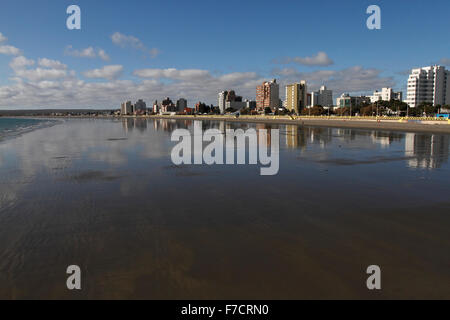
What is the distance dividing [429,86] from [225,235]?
664ft

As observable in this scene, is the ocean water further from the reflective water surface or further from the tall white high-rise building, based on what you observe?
the tall white high-rise building

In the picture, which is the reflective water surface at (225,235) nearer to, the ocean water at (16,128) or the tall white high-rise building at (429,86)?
the ocean water at (16,128)

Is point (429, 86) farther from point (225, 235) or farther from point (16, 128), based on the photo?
point (225, 235)

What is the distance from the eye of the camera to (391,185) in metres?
11.9

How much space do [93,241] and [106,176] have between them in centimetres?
746

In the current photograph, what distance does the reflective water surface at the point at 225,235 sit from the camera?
500cm

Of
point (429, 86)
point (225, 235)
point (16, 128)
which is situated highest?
point (429, 86)

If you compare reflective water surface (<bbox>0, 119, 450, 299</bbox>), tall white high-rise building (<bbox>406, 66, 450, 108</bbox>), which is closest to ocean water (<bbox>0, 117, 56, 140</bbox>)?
reflective water surface (<bbox>0, 119, 450, 299</bbox>)

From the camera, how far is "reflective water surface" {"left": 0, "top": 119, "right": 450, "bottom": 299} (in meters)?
5.00

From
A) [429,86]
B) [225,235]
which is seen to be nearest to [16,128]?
[225,235]

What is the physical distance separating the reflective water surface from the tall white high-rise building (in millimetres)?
186071

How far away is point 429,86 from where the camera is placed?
169375 mm
